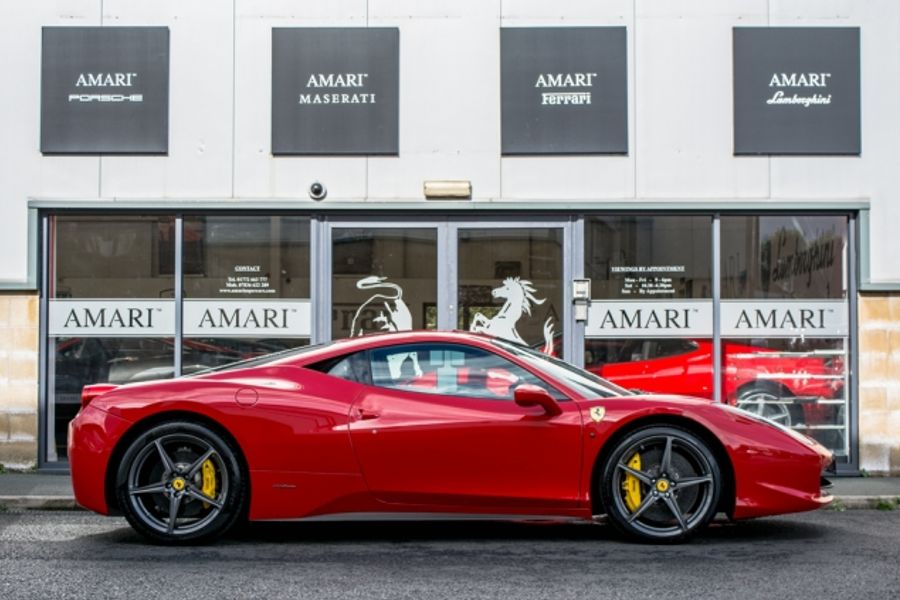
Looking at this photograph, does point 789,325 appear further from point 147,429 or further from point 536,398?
point 147,429

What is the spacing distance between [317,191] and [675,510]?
5865 millimetres

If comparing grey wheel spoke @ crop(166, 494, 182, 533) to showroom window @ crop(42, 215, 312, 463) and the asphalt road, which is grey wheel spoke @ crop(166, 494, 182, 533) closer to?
the asphalt road

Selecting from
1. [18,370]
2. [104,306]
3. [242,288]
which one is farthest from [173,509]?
[18,370]

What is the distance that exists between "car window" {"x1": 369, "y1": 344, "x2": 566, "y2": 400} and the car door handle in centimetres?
21

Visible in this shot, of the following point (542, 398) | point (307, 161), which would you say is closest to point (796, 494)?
point (542, 398)

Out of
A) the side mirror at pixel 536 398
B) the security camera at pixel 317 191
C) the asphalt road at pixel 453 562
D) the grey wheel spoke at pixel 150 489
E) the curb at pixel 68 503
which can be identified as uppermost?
the security camera at pixel 317 191

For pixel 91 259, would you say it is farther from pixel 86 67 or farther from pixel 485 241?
pixel 485 241

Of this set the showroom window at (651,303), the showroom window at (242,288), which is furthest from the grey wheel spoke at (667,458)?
the showroom window at (242,288)

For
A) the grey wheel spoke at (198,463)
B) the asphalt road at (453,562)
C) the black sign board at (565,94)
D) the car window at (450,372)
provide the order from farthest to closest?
1. the black sign board at (565,94)
2. the car window at (450,372)
3. the grey wheel spoke at (198,463)
4. the asphalt road at (453,562)

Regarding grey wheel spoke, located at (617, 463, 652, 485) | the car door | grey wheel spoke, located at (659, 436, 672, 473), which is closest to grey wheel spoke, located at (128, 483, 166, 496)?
the car door

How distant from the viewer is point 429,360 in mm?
7512

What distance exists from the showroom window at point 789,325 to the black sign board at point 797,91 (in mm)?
749

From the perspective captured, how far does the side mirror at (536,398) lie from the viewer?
7.20 metres

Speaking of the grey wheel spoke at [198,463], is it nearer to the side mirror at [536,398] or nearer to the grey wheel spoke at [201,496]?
the grey wheel spoke at [201,496]
